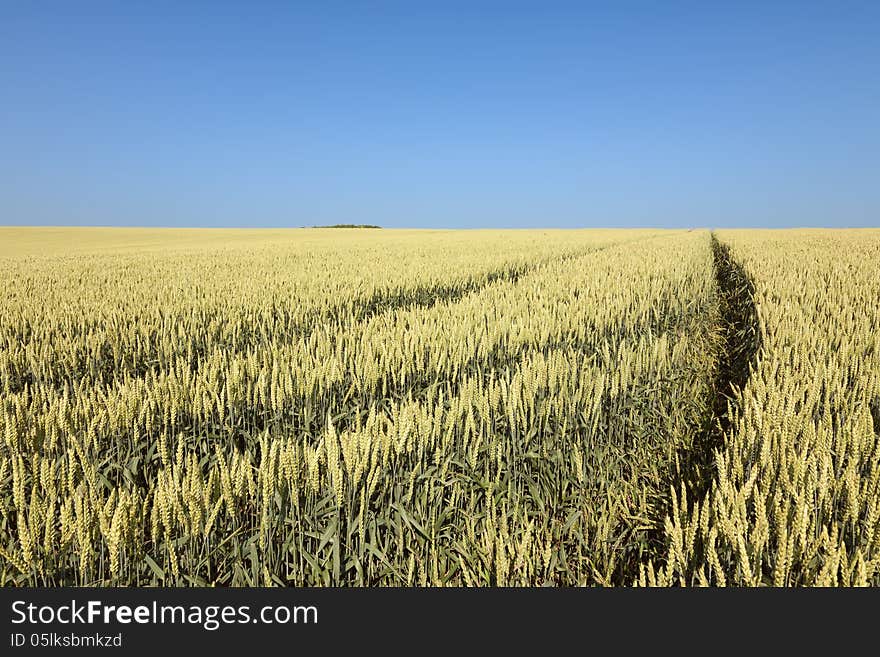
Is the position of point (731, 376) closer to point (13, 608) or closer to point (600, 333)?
point (600, 333)

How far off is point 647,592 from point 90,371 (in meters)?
4.35

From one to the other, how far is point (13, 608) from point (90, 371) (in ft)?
10.3

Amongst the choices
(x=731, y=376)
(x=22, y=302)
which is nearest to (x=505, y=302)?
(x=731, y=376)

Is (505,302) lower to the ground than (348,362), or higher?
higher

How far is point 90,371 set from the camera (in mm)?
4047

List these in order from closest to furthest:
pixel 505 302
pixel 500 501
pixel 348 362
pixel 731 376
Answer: pixel 500 501
pixel 348 362
pixel 731 376
pixel 505 302

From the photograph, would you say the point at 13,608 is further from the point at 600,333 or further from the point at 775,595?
the point at 600,333

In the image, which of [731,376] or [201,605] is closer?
[201,605]

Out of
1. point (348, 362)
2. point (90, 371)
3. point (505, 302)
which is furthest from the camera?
point (505, 302)

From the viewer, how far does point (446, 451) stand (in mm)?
2398

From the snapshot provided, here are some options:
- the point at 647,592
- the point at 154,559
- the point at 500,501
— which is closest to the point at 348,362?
the point at 500,501

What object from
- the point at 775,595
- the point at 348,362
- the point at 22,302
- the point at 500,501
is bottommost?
the point at 500,501

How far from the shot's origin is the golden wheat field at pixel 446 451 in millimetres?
1600

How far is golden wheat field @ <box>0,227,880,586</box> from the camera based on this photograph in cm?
160
